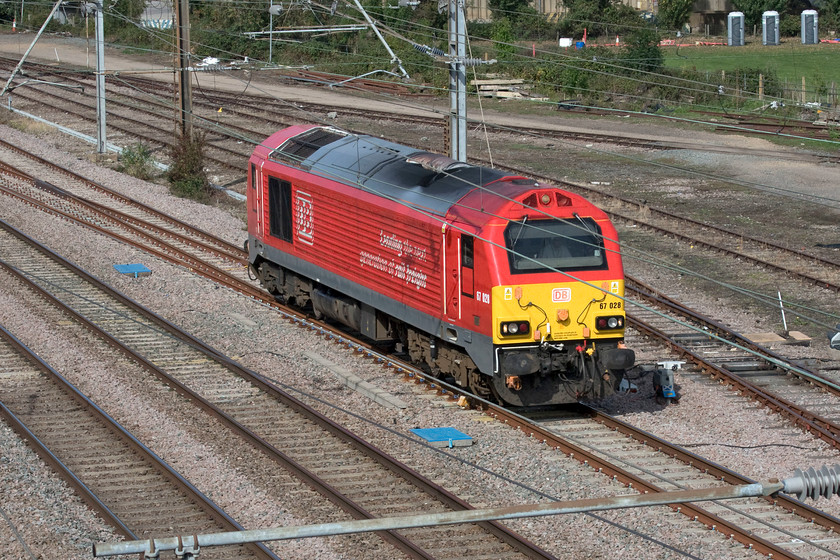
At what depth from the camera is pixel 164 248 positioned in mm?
26938

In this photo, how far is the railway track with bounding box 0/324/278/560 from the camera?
40.7ft

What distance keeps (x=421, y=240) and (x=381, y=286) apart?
1.55 m

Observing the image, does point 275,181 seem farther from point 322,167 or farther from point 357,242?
point 357,242

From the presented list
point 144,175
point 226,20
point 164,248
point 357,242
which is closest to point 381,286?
point 357,242

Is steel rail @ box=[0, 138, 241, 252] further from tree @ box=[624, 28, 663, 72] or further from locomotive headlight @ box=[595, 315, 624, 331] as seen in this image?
tree @ box=[624, 28, 663, 72]

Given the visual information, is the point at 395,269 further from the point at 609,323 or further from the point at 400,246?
the point at 609,323

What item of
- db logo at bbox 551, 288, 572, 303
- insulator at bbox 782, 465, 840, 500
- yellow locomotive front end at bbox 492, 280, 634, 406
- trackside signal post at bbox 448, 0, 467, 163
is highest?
trackside signal post at bbox 448, 0, 467, 163

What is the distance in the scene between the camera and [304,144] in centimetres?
2105

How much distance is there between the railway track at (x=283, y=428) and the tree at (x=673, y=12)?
61527mm

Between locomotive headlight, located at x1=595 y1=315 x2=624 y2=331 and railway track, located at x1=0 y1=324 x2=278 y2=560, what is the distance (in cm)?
568

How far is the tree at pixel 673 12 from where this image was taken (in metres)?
77.4

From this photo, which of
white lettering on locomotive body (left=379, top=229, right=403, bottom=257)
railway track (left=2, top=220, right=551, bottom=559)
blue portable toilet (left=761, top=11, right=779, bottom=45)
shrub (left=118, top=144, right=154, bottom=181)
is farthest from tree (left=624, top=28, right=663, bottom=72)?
white lettering on locomotive body (left=379, top=229, right=403, bottom=257)

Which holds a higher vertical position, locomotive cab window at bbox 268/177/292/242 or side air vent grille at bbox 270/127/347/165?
side air vent grille at bbox 270/127/347/165

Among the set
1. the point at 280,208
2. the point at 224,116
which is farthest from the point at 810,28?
the point at 280,208
